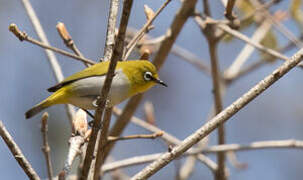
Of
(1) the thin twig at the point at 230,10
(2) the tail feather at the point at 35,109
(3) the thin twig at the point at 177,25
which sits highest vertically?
(3) the thin twig at the point at 177,25

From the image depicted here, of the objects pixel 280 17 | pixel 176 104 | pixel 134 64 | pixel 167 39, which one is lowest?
pixel 134 64

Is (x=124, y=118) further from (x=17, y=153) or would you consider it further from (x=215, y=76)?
(x=17, y=153)

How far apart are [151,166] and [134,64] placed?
1.28m

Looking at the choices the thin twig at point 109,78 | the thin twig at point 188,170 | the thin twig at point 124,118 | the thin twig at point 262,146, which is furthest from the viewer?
the thin twig at point 188,170

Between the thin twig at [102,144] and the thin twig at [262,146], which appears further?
the thin twig at [262,146]

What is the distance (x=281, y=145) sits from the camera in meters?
2.79

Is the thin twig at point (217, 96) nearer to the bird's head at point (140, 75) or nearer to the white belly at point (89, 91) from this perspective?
the bird's head at point (140, 75)

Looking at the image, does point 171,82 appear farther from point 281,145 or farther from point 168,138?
point 281,145

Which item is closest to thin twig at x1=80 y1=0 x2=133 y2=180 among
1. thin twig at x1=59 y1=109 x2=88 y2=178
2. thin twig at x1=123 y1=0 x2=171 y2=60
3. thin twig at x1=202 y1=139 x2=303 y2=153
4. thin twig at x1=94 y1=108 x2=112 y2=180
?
thin twig at x1=59 y1=109 x2=88 y2=178

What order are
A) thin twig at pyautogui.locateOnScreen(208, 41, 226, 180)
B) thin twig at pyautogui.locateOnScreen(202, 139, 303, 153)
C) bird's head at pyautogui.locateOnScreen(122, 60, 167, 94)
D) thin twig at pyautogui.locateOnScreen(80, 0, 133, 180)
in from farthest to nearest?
thin twig at pyautogui.locateOnScreen(208, 41, 226, 180), bird's head at pyautogui.locateOnScreen(122, 60, 167, 94), thin twig at pyautogui.locateOnScreen(202, 139, 303, 153), thin twig at pyautogui.locateOnScreen(80, 0, 133, 180)

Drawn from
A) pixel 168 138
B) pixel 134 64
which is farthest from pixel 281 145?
pixel 134 64

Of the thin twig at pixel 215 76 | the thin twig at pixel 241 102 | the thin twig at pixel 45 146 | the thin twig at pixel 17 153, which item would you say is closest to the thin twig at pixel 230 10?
the thin twig at pixel 215 76

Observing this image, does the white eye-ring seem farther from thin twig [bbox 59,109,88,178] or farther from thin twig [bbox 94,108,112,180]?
thin twig [bbox 59,109,88,178]

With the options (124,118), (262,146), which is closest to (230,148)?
(262,146)
